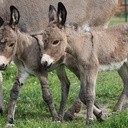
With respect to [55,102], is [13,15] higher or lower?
higher

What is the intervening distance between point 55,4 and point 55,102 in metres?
1.47

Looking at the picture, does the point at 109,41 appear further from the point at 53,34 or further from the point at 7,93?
the point at 7,93

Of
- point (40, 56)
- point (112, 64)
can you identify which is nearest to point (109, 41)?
point (112, 64)

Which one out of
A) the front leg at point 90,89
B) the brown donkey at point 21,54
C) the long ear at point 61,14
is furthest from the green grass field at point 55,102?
the long ear at point 61,14

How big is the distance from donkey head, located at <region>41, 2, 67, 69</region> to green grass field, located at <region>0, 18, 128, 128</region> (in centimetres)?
81

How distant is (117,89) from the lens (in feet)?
33.1

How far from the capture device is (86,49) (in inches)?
285

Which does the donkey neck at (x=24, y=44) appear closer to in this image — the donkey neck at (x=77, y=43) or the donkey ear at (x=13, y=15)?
the donkey ear at (x=13, y=15)

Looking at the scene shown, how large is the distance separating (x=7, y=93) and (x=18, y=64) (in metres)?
2.38

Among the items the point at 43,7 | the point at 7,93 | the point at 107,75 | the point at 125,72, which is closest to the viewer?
the point at 125,72

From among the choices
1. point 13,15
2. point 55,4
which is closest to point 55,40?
point 13,15

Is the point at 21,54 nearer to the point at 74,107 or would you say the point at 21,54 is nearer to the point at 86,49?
the point at 86,49

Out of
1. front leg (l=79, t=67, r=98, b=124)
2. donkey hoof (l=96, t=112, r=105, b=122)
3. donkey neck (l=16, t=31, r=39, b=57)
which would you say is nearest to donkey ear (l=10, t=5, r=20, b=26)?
donkey neck (l=16, t=31, r=39, b=57)

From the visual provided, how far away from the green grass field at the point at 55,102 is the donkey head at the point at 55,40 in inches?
32.0
